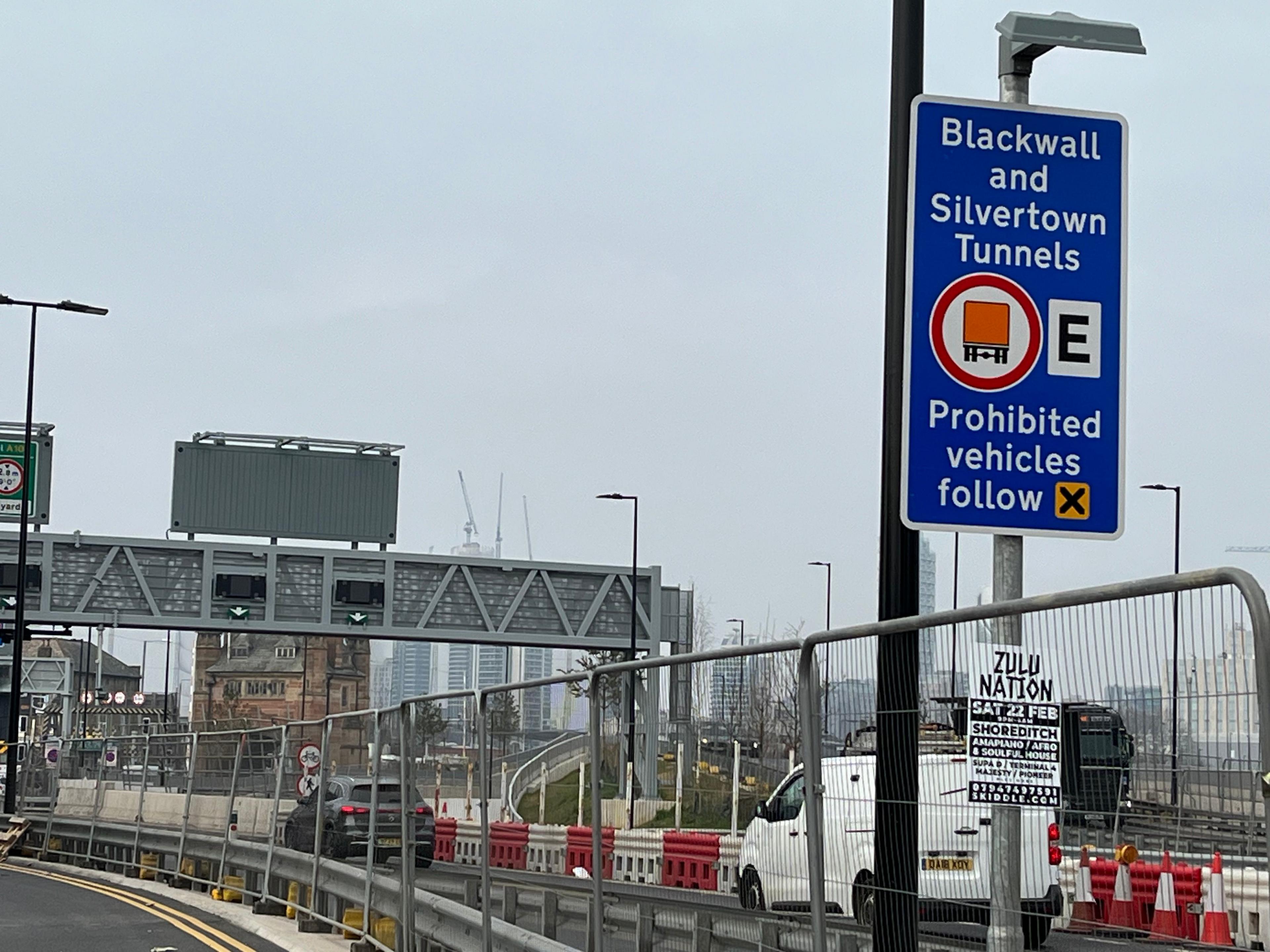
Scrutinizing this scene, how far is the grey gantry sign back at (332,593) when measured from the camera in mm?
67938

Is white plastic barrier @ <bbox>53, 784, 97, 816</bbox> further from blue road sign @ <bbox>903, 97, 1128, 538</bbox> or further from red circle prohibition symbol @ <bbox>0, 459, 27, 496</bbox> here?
blue road sign @ <bbox>903, 97, 1128, 538</bbox>

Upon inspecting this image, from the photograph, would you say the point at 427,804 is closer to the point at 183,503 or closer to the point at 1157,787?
the point at 1157,787

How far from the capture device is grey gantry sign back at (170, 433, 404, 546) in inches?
2940

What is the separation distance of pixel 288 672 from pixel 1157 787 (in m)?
169

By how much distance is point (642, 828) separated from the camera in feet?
26.3

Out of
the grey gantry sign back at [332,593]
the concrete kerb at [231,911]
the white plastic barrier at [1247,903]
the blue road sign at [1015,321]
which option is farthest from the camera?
the grey gantry sign back at [332,593]

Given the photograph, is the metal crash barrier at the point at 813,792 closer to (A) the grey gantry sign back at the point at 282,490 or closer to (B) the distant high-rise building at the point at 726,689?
(B) the distant high-rise building at the point at 726,689

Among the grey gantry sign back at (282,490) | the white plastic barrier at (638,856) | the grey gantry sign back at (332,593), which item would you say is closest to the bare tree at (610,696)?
the white plastic barrier at (638,856)

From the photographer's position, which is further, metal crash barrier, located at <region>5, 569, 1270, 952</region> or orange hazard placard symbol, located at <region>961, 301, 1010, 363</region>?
orange hazard placard symbol, located at <region>961, 301, 1010, 363</region>

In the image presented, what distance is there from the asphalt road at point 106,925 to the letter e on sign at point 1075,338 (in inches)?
489

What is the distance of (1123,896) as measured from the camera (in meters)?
4.38

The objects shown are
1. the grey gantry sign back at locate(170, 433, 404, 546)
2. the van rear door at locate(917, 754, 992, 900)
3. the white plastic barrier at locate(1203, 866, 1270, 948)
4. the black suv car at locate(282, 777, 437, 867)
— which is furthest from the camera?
the grey gantry sign back at locate(170, 433, 404, 546)

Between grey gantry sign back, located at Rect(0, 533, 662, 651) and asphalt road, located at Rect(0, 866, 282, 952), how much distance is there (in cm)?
4381

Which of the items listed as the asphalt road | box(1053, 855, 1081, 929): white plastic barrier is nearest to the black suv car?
the asphalt road
